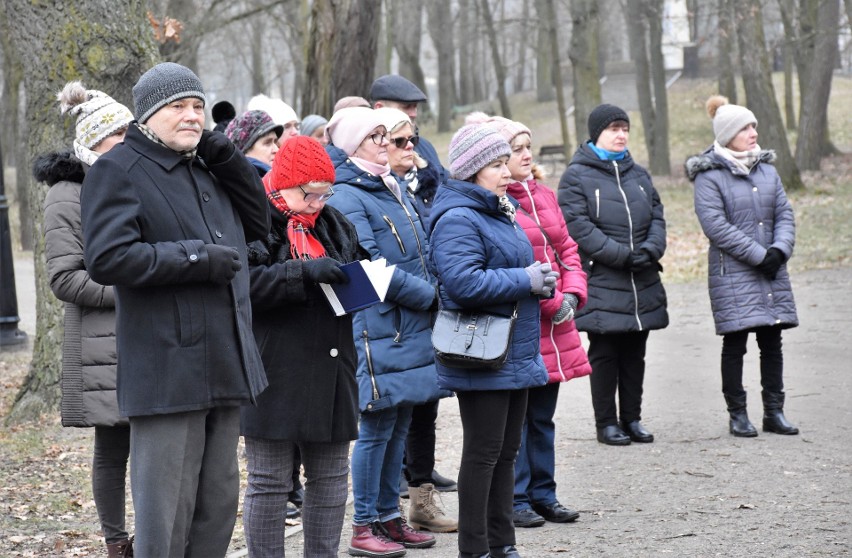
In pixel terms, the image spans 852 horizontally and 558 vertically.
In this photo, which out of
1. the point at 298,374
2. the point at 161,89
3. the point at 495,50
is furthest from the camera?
the point at 495,50

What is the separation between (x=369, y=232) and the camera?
555cm

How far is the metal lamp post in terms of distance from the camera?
1215cm

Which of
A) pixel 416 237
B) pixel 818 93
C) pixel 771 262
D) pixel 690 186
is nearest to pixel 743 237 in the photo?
pixel 771 262

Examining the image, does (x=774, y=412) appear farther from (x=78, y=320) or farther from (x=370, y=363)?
(x=78, y=320)

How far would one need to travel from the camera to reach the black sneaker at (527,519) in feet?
19.4

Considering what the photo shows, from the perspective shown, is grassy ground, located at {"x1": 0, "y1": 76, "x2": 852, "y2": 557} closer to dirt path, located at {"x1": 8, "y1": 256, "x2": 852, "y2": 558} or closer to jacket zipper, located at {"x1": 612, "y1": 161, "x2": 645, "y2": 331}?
dirt path, located at {"x1": 8, "y1": 256, "x2": 852, "y2": 558}

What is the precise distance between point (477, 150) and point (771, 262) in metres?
3.21

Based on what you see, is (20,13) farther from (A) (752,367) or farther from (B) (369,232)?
(A) (752,367)

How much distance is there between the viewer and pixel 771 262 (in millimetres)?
7621

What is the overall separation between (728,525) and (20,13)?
575cm

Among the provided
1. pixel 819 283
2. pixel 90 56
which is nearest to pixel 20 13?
pixel 90 56

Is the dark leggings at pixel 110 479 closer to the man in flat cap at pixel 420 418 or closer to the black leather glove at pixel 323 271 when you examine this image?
the black leather glove at pixel 323 271

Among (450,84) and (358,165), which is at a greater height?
(450,84)

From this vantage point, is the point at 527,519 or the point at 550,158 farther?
the point at 550,158
